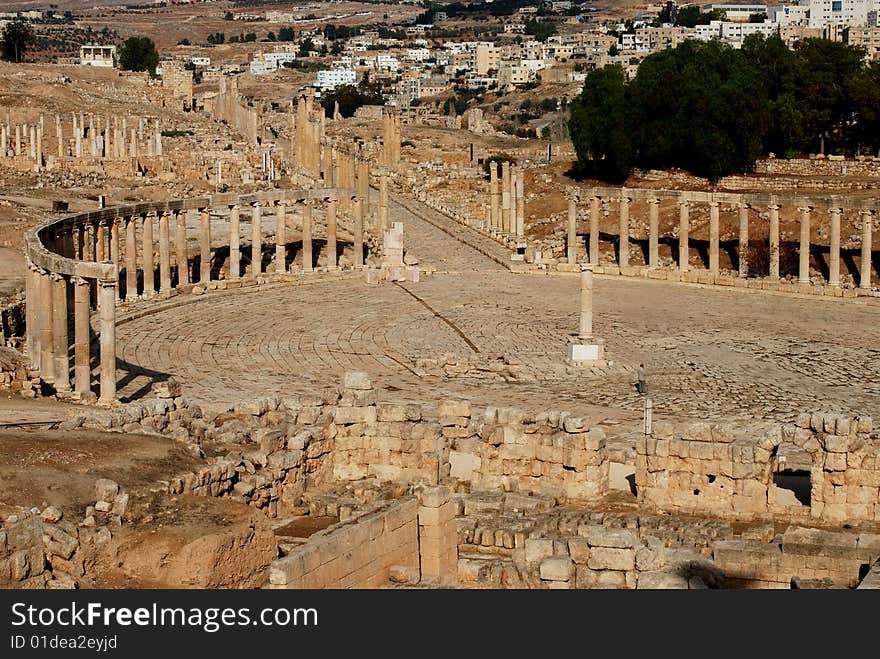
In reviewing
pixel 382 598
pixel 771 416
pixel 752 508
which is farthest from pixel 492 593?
pixel 771 416

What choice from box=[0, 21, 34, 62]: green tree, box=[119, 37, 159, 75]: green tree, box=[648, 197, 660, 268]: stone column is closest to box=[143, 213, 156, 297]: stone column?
box=[648, 197, 660, 268]: stone column

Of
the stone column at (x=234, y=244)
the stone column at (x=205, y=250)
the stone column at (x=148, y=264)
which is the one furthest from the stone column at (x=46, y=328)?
the stone column at (x=234, y=244)

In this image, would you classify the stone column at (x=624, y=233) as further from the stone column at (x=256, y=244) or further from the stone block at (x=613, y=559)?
the stone block at (x=613, y=559)

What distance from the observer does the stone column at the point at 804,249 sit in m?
59.0

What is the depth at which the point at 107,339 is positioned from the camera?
124ft

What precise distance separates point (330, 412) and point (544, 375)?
51.4ft

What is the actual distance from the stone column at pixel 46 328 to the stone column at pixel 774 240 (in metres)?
26.9

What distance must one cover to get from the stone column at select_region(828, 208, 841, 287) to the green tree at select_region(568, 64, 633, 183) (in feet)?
67.9

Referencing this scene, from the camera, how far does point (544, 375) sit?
44.2m

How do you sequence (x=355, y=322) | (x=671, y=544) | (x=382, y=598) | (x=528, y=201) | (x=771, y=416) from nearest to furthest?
(x=382, y=598) < (x=671, y=544) < (x=771, y=416) < (x=355, y=322) < (x=528, y=201)

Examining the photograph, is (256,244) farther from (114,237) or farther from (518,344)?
(518,344)

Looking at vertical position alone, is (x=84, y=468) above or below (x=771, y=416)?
above

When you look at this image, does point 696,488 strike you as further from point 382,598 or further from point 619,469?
point 382,598

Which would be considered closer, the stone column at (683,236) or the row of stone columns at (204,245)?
the row of stone columns at (204,245)
